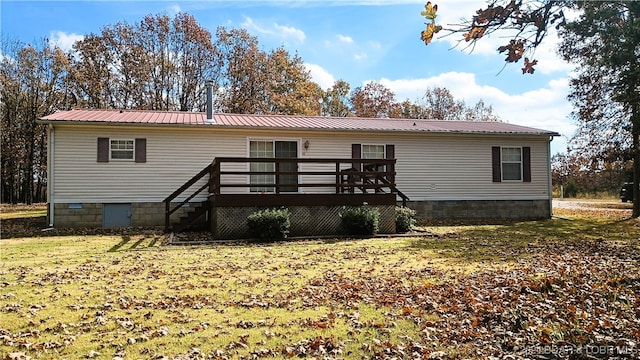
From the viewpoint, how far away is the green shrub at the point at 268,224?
10.2m

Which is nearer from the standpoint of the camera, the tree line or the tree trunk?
the tree trunk

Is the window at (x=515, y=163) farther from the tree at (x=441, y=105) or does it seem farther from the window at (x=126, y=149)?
the tree at (x=441, y=105)

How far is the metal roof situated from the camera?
13.3 metres

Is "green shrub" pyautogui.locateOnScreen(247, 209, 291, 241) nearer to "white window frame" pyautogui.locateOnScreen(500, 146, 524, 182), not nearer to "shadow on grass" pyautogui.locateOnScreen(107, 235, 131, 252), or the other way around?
"shadow on grass" pyautogui.locateOnScreen(107, 235, 131, 252)

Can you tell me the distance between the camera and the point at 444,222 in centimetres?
1487

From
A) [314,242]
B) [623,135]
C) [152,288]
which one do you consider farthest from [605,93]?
[152,288]

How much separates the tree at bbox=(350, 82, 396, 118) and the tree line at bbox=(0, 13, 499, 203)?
6783 millimetres

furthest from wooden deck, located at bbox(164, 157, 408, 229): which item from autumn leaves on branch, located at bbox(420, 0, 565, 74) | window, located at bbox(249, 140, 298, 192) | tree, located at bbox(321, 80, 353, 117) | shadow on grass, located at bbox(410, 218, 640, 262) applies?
tree, located at bbox(321, 80, 353, 117)

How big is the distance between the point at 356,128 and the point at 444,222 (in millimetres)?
4382

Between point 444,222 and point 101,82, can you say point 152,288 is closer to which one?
point 444,222

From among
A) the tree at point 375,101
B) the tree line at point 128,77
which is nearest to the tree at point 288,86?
the tree line at point 128,77

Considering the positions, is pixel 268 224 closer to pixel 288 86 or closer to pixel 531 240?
pixel 531 240

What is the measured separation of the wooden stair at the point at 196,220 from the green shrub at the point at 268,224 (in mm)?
2273

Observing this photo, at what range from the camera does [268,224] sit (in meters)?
10.2
